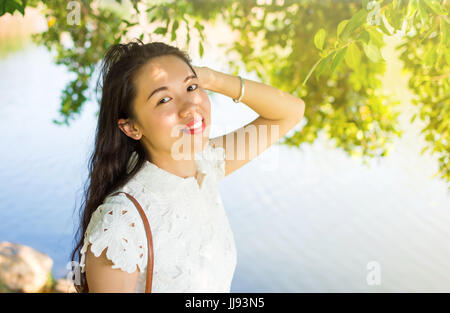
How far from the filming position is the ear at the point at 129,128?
3.21ft

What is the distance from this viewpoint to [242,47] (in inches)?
97.7

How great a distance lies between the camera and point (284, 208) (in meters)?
4.53

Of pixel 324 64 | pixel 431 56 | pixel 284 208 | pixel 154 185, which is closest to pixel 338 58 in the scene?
pixel 324 64

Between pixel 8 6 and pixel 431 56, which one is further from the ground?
pixel 8 6

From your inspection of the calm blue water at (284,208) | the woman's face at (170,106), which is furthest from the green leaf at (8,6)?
the calm blue water at (284,208)

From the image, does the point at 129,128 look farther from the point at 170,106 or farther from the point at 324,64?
the point at 324,64

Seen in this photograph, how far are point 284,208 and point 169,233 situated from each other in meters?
3.72

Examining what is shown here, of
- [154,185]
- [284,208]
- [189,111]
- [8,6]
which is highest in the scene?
[284,208]

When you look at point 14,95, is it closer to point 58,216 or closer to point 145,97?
point 58,216

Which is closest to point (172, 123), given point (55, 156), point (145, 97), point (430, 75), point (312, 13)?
point (145, 97)

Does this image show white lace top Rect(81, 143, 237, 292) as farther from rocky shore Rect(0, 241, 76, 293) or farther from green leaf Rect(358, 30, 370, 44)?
rocky shore Rect(0, 241, 76, 293)

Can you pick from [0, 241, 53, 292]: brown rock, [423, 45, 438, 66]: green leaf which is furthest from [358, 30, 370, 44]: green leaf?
[0, 241, 53, 292]: brown rock

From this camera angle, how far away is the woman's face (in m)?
0.92

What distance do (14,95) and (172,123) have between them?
12.4 ft
